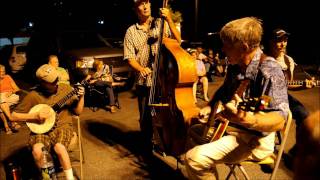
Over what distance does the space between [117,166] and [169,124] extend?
1072 mm

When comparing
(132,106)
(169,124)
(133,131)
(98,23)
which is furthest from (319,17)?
(98,23)

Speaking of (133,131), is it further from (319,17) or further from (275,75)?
(319,17)

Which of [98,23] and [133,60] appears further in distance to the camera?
[98,23]

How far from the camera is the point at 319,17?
17438 mm

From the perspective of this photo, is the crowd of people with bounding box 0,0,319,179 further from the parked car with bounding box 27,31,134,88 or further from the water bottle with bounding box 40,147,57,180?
the parked car with bounding box 27,31,134,88

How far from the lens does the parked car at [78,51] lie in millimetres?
8312

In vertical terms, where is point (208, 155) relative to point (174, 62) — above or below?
below

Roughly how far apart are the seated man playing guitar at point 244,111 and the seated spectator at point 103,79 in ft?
15.6

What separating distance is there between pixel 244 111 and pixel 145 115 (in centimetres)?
248

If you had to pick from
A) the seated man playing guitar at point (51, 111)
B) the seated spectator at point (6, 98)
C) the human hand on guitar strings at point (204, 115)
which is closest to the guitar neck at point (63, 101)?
the seated man playing guitar at point (51, 111)

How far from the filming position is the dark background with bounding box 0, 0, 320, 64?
1734 centimetres

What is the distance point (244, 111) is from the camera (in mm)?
A: 2172

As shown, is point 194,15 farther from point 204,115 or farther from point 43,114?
point 204,115

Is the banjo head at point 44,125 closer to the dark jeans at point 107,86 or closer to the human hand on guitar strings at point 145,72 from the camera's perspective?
the human hand on guitar strings at point 145,72
